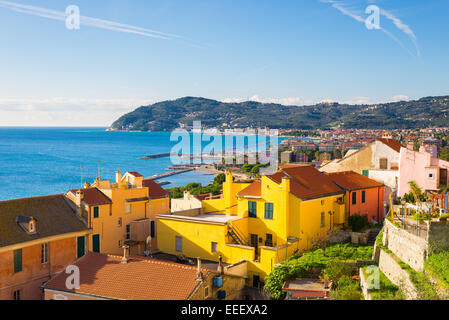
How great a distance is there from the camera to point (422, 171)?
2731cm

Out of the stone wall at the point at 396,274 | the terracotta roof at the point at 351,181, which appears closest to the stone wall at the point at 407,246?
the stone wall at the point at 396,274

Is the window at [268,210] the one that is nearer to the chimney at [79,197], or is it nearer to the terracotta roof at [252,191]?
the terracotta roof at [252,191]

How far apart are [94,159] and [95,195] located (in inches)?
5518

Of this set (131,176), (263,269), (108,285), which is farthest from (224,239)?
(131,176)

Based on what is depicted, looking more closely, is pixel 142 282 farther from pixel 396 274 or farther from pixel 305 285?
pixel 396 274

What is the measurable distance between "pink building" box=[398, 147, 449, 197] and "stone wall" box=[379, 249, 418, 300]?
11.3 meters

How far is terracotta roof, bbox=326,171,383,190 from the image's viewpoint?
84.6ft

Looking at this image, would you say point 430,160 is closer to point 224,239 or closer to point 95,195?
point 224,239

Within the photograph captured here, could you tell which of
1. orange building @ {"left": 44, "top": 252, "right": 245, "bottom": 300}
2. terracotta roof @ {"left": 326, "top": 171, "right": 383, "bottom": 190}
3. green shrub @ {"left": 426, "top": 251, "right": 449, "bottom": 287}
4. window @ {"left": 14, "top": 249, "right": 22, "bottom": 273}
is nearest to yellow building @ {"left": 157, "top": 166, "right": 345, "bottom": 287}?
terracotta roof @ {"left": 326, "top": 171, "right": 383, "bottom": 190}

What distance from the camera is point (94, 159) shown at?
158875mm

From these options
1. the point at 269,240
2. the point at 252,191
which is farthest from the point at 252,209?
the point at 269,240

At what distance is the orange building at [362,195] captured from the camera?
998 inches

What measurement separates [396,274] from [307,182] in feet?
31.0

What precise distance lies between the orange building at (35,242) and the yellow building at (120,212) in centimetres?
82
